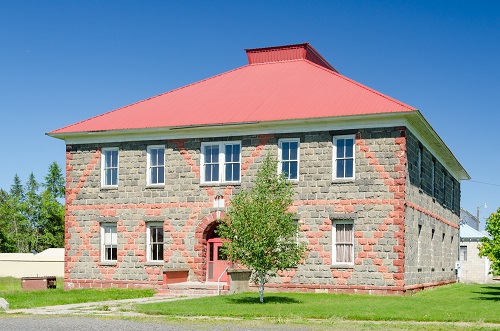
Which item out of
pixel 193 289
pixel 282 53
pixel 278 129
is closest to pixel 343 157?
pixel 278 129

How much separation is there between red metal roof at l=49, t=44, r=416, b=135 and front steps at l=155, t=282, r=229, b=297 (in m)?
6.36

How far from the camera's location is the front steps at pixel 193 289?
29.0 metres

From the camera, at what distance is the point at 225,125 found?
3059cm

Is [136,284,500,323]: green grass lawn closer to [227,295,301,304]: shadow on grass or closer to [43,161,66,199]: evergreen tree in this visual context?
[227,295,301,304]: shadow on grass

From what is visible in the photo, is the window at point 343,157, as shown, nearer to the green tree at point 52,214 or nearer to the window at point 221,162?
the window at point 221,162

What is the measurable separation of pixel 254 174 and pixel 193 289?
16.5ft

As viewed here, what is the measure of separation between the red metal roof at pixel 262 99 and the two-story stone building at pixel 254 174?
9 cm

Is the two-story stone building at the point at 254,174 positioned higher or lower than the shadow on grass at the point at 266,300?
higher

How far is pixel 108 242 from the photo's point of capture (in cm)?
3306

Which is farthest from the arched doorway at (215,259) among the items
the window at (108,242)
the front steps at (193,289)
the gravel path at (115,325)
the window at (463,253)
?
the window at (463,253)

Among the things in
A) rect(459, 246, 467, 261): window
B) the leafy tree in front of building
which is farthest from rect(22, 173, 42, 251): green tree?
rect(459, 246, 467, 261): window

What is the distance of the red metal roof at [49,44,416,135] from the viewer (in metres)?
30.1

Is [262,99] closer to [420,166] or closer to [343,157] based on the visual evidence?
[343,157]

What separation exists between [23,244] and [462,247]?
52.7 metres
